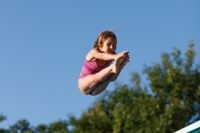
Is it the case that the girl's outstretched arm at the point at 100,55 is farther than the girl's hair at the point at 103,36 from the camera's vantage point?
No

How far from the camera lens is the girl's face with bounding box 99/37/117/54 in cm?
1012

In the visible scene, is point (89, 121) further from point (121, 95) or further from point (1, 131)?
point (1, 131)

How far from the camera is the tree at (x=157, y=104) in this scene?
33188 mm

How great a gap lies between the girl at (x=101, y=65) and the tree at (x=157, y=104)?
21.9 m

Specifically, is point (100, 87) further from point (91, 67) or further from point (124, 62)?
point (124, 62)

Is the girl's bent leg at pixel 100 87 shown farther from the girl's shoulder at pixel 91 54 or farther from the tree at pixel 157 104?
the tree at pixel 157 104

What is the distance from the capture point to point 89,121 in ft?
120

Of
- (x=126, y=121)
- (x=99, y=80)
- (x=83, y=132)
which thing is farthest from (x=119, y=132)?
(x=99, y=80)

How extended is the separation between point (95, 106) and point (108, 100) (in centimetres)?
144

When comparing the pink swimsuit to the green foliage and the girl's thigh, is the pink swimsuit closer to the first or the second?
the girl's thigh


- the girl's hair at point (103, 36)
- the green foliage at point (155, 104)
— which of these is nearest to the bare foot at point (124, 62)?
the girl's hair at point (103, 36)

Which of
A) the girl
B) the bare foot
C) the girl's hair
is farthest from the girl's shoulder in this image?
the bare foot

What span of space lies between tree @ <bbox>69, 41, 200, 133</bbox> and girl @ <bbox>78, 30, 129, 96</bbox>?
21916mm

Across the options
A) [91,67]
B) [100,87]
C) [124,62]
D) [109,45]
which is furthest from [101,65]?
[124,62]
